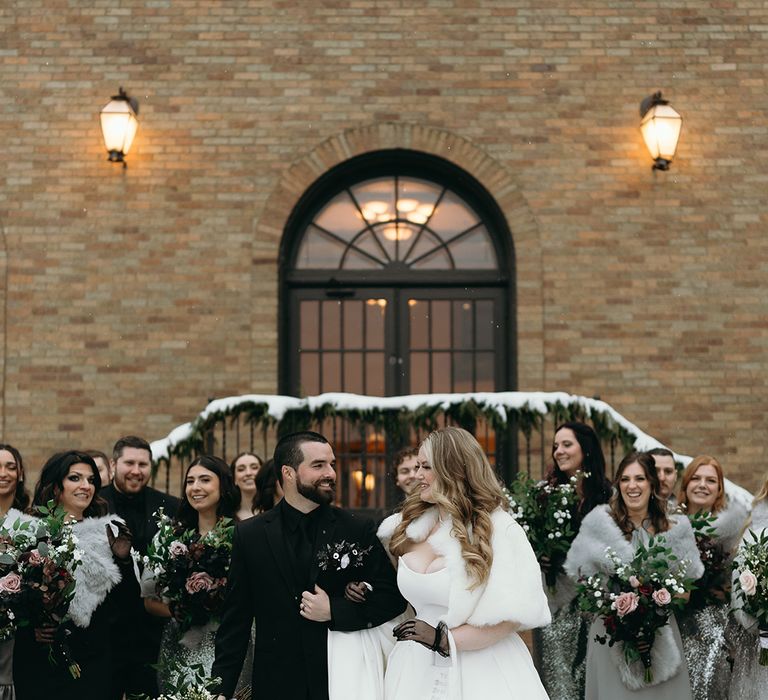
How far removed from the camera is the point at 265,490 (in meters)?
7.52

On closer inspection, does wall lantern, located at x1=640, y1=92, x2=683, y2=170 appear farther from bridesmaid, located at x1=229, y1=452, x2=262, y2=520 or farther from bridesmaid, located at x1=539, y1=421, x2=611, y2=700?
bridesmaid, located at x1=229, y1=452, x2=262, y2=520

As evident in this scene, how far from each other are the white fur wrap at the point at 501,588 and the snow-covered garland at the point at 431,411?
162 inches

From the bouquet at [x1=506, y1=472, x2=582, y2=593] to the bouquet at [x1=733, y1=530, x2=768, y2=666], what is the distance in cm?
106

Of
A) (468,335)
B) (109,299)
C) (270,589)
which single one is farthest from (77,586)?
(468,335)

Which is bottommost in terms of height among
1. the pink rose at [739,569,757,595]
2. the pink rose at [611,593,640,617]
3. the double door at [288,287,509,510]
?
the pink rose at [611,593,640,617]

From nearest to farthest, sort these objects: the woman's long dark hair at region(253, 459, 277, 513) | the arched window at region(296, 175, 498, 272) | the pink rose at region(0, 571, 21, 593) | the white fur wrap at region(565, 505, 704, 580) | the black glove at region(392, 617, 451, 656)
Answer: the black glove at region(392, 617, 451, 656) → the pink rose at region(0, 571, 21, 593) → the white fur wrap at region(565, 505, 704, 580) → the woman's long dark hair at region(253, 459, 277, 513) → the arched window at region(296, 175, 498, 272)

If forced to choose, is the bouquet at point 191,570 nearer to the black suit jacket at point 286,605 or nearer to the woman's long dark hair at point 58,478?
the woman's long dark hair at point 58,478

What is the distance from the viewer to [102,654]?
21.0ft

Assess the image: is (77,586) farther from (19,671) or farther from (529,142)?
(529,142)

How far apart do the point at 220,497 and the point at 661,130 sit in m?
6.71

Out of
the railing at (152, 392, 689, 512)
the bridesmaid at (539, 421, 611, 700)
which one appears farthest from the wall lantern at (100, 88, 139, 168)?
the bridesmaid at (539, 421, 611, 700)

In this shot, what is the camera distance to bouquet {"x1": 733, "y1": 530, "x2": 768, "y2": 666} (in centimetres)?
649

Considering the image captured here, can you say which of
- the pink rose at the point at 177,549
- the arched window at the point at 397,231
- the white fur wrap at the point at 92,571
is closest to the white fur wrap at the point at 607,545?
the pink rose at the point at 177,549

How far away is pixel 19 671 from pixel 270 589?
1.83 meters
